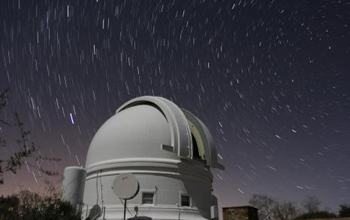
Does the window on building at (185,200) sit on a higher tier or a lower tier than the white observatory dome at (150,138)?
lower

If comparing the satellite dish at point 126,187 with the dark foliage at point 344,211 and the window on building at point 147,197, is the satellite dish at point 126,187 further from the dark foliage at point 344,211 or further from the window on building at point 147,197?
the dark foliage at point 344,211

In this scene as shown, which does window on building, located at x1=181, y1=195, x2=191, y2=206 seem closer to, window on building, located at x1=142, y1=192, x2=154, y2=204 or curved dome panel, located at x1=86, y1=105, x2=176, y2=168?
window on building, located at x1=142, y1=192, x2=154, y2=204

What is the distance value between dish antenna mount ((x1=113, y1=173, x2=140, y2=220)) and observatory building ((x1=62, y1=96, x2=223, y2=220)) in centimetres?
73

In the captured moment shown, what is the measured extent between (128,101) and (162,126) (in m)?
4.00

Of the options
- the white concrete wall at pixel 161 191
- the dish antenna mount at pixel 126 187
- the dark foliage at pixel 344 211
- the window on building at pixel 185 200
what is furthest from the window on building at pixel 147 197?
the dark foliage at pixel 344 211

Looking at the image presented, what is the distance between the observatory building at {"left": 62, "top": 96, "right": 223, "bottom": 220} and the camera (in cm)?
1407

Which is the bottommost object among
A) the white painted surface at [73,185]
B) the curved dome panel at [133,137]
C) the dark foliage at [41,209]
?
the dark foliage at [41,209]

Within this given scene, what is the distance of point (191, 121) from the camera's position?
18.0m

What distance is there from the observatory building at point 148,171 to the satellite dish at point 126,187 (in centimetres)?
73

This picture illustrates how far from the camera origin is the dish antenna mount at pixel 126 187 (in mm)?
12240

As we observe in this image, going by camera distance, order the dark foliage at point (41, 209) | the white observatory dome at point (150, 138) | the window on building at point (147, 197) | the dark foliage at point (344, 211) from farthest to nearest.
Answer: the dark foliage at point (344, 211) < the white observatory dome at point (150, 138) < the window on building at point (147, 197) < the dark foliage at point (41, 209)

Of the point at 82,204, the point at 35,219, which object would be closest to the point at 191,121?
the point at 82,204

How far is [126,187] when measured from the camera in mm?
12516

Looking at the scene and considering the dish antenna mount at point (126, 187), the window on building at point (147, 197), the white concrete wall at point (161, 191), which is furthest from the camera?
the window on building at point (147, 197)
